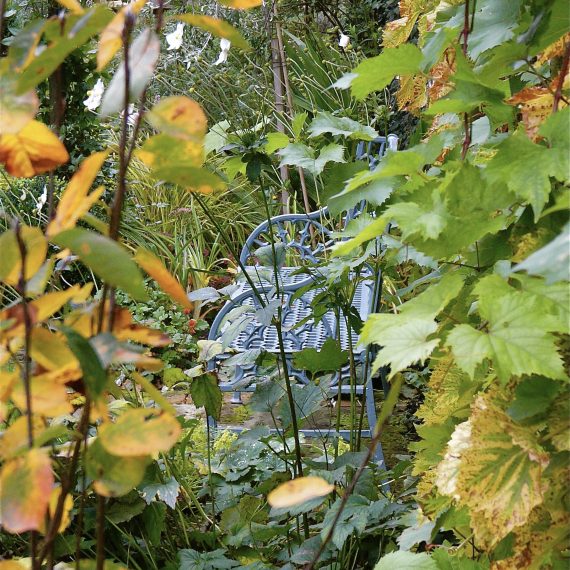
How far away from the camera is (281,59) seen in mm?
4355

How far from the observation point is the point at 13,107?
44cm

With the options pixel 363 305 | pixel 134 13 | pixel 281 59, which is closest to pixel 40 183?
pixel 281 59

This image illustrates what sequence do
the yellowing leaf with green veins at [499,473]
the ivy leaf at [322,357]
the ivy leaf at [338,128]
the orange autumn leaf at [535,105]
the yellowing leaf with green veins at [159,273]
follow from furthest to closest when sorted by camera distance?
the ivy leaf at [322,357] → the ivy leaf at [338,128] → the orange autumn leaf at [535,105] → the yellowing leaf with green veins at [499,473] → the yellowing leaf with green veins at [159,273]

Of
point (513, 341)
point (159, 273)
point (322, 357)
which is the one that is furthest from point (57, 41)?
point (322, 357)

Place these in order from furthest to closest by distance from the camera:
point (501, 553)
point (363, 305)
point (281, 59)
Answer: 1. point (281, 59)
2. point (363, 305)
3. point (501, 553)

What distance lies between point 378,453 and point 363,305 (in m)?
0.81

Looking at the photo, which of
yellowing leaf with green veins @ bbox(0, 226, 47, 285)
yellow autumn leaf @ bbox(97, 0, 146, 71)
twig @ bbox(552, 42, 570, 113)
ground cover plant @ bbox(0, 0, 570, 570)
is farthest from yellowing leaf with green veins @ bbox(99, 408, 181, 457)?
twig @ bbox(552, 42, 570, 113)

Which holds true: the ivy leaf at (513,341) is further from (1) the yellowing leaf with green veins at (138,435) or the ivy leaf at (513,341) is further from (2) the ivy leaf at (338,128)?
(2) the ivy leaf at (338,128)

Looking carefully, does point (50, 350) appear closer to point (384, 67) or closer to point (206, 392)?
point (384, 67)

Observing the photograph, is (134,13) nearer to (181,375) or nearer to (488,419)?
(488,419)

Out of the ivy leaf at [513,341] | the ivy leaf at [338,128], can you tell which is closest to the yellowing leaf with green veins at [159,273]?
the ivy leaf at [513,341]

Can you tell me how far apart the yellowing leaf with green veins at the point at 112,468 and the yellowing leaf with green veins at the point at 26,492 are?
0.06 metres

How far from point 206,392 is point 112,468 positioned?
110 cm

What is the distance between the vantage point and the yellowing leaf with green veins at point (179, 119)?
0.47 metres
